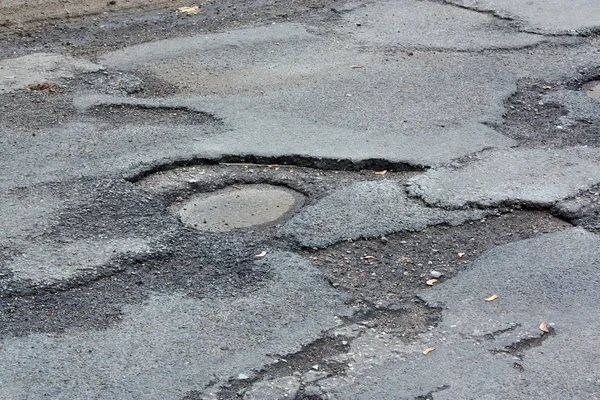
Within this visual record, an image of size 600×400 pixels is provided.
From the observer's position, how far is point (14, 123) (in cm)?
618

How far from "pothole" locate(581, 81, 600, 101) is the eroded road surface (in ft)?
0.06

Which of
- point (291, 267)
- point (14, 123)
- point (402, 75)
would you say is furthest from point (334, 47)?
point (291, 267)

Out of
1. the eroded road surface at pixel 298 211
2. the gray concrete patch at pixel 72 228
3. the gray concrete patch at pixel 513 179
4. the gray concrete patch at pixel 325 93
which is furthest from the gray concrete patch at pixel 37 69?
the gray concrete patch at pixel 513 179

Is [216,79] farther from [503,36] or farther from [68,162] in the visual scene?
[503,36]

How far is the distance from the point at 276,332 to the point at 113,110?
306 cm

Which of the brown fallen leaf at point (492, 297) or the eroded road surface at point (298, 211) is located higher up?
the eroded road surface at point (298, 211)

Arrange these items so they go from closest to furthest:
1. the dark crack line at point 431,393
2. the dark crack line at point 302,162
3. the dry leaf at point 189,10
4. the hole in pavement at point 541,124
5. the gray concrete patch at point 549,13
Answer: the dark crack line at point 431,393 < the dark crack line at point 302,162 < the hole in pavement at point 541,124 < the gray concrete patch at point 549,13 < the dry leaf at point 189,10

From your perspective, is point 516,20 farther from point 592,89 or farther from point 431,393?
point 431,393

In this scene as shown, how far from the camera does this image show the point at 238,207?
5098 millimetres

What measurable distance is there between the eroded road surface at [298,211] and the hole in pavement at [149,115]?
0.07 ft

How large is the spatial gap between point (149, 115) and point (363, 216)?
86.0 inches

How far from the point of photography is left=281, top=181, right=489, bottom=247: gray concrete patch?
4781mm

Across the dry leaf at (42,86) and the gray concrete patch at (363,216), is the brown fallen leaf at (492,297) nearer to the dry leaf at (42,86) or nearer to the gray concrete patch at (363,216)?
the gray concrete patch at (363,216)

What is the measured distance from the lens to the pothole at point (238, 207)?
16.1ft
